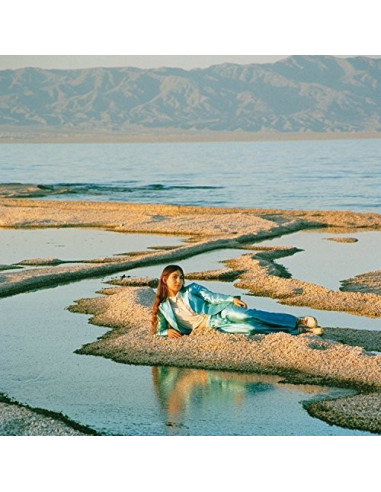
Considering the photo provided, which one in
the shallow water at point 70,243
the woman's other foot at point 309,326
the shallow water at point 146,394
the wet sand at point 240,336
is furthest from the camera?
the shallow water at point 70,243

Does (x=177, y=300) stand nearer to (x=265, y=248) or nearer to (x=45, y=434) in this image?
(x=45, y=434)

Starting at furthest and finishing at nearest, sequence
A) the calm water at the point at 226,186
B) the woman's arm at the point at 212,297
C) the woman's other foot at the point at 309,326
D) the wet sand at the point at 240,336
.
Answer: the calm water at the point at 226,186 < the woman's other foot at the point at 309,326 < the woman's arm at the point at 212,297 < the wet sand at the point at 240,336

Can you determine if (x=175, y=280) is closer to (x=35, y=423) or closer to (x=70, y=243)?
(x=35, y=423)

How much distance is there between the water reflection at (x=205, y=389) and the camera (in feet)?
32.3

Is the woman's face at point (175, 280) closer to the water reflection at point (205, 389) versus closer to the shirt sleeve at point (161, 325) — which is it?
the shirt sleeve at point (161, 325)

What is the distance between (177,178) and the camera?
67.3m

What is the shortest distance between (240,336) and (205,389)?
163 cm

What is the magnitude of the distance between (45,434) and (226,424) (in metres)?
1.73

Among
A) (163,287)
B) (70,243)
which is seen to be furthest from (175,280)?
(70,243)

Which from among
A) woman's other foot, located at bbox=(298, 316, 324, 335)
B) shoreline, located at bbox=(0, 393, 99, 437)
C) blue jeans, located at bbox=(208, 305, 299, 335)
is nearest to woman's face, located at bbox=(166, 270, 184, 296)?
blue jeans, located at bbox=(208, 305, 299, 335)

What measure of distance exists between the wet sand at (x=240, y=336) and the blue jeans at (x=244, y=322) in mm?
168

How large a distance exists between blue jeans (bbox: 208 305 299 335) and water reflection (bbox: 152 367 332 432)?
1.12m

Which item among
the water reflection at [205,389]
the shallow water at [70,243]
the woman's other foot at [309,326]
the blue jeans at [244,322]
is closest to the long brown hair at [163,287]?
the blue jeans at [244,322]

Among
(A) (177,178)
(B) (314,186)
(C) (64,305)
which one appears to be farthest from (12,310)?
(A) (177,178)
